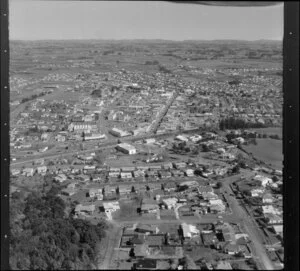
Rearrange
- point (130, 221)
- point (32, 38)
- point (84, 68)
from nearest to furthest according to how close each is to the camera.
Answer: point (130, 221)
point (32, 38)
point (84, 68)

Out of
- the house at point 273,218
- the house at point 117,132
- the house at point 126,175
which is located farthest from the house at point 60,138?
the house at point 273,218

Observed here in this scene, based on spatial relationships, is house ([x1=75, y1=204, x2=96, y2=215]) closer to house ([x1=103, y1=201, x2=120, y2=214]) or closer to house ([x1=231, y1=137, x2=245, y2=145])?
house ([x1=103, y1=201, x2=120, y2=214])

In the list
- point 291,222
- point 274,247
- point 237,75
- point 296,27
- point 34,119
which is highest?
point 296,27

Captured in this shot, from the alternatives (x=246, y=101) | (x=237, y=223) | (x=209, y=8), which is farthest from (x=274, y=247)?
(x=209, y=8)

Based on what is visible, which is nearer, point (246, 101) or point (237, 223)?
point (237, 223)

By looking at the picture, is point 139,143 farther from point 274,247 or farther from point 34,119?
point 274,247

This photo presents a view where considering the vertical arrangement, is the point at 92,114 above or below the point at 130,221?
above

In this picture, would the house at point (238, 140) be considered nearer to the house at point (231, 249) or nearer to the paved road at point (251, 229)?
the paved road at point (251, 229)

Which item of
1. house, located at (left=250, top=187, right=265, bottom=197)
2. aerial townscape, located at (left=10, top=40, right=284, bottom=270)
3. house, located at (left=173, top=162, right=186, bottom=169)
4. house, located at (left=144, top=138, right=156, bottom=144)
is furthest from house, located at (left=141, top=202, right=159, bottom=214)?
house, located at (left=250, top=187, right=265, bottom=197)
